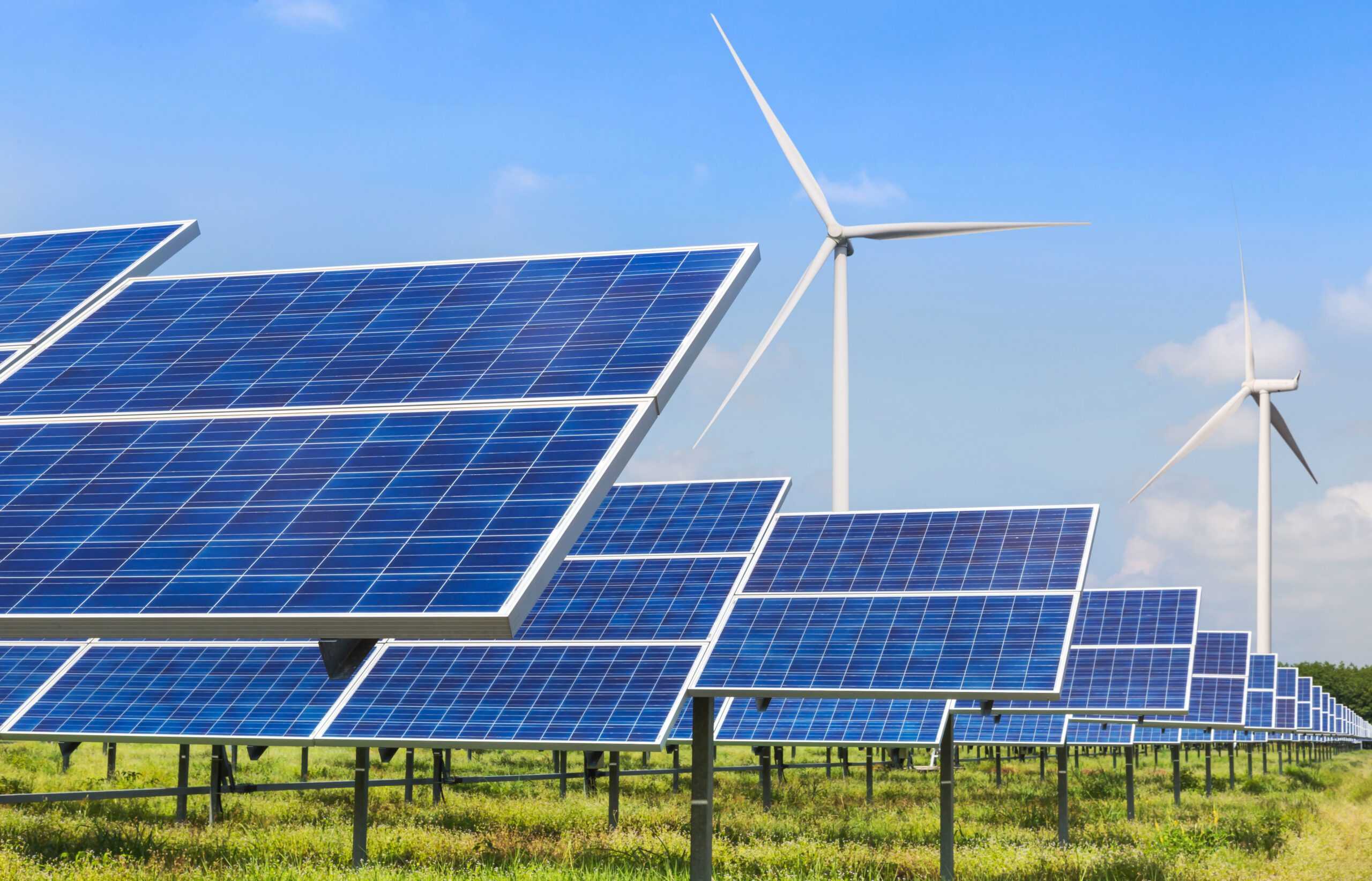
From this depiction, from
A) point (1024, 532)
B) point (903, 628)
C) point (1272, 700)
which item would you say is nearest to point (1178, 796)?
point (1272, 700)

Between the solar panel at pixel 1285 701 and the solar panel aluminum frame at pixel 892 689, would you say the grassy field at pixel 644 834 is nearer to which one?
the solar panel aluminum frame at pixel 892 689

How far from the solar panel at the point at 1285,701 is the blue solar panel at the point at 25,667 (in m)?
50.3

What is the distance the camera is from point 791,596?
2370 cm

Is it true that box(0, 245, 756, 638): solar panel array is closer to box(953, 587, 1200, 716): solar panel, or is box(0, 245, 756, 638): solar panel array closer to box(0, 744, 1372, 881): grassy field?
box(0, 744, 1372, 881): grassy field

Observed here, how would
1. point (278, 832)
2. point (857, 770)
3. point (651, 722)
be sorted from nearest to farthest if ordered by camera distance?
point (651, 722) → point (278, 832) → point (857, 770)

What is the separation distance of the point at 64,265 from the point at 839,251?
2864 cm

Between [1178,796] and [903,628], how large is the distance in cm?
3213

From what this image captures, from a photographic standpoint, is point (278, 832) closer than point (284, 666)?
No

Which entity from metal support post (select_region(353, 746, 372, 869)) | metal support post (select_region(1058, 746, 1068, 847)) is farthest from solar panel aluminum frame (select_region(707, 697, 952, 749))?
metal support post (select_region(353, 746, 372, 869))

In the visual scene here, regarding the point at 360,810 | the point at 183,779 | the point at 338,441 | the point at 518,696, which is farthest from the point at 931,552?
the point at 183,779

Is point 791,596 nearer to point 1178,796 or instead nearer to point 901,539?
point 901,539

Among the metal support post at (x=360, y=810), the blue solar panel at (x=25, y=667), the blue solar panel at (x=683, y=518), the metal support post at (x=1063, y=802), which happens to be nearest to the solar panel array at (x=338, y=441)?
the metal support post at (x=360, y=810)

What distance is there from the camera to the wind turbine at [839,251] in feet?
135

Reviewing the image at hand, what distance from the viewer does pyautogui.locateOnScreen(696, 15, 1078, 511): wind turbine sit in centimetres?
4125
